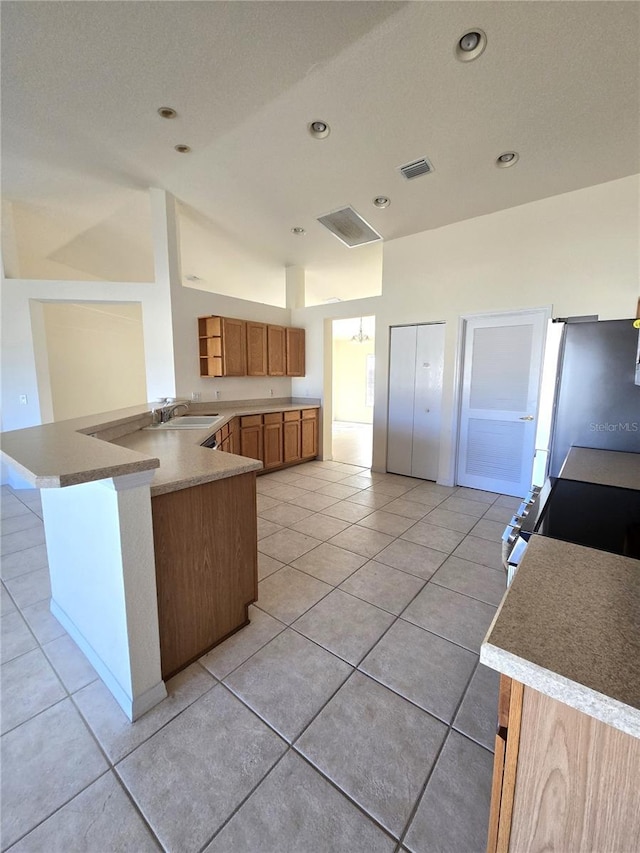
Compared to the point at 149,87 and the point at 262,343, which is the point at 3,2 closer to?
the point at 149,87

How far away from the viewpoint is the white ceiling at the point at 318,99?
179cm

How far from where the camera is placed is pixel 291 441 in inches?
198

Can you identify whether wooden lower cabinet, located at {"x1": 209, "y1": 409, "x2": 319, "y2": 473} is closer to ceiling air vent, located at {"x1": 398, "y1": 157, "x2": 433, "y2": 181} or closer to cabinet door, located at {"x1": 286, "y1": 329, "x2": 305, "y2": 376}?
cabinet door, located at {"x1": 286, "y1": 329, "x2": 305, "y2": 376}

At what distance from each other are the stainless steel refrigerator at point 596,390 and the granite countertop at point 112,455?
1.89 metres

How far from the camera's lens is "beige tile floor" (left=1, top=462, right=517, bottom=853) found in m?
1.04

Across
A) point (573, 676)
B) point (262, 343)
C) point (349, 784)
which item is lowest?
point (349, 784)

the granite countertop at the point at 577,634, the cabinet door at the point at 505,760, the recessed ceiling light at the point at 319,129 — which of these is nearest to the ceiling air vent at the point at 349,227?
A: the recessed ceiling light at the point at 319,129

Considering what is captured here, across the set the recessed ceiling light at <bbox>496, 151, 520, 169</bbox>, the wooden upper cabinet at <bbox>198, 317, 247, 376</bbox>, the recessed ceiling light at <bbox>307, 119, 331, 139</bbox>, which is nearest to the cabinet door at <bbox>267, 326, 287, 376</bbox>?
the wooden upper cabinet at <bbox>198, 317, 247, 376</bbox>

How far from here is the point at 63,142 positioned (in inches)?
107

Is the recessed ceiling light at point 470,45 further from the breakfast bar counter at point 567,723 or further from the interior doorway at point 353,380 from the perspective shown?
the interior doorway at point 353,380

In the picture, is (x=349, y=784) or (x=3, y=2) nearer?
(x=349, y=784)

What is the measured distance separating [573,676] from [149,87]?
3370 mm

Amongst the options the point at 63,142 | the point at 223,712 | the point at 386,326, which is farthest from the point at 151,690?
the point at 386,326

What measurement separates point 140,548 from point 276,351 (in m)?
4.01
